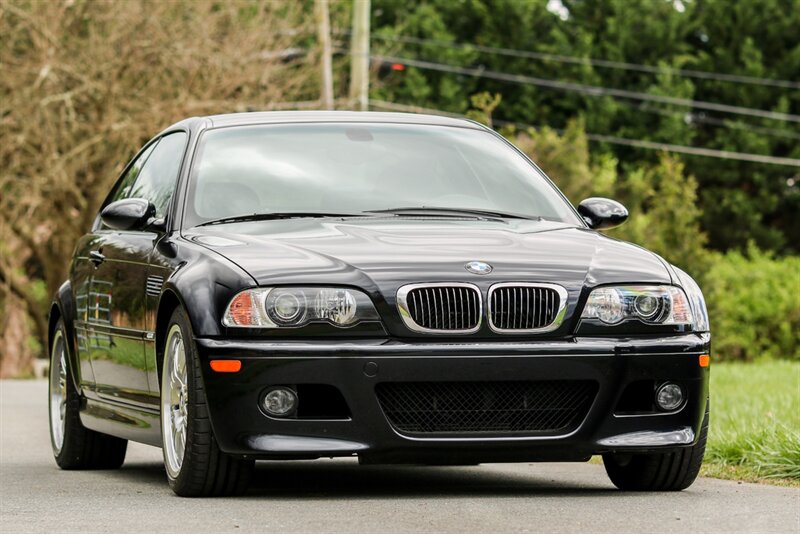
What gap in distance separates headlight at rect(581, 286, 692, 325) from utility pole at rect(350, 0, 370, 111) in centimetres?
2756

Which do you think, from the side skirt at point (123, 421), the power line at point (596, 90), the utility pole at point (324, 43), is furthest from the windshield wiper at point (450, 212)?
the power line at point (596, 90)

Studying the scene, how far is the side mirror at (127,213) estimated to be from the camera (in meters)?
7.93

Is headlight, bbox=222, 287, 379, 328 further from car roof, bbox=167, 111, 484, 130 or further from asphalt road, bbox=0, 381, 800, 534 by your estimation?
car roof, bbox=167, 111, 484, 130

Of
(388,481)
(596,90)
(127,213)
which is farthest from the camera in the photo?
(596,90)

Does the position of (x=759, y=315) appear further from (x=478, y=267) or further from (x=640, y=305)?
(x=478, y=267)

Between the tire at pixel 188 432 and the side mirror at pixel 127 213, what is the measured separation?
2.68 ft

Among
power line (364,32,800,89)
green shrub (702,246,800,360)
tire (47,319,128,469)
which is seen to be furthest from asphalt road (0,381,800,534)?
power line (364,32,800,89)

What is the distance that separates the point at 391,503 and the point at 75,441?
2812 millimetres

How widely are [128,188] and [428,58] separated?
165ft

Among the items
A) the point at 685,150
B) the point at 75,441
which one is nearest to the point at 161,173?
the point at 75,441

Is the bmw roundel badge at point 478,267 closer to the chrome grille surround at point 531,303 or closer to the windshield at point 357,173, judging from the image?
the chrome grille surround at point 531,303

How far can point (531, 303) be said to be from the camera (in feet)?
22.2

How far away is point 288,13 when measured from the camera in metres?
32.9

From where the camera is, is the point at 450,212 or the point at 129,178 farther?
the point at 129,178
